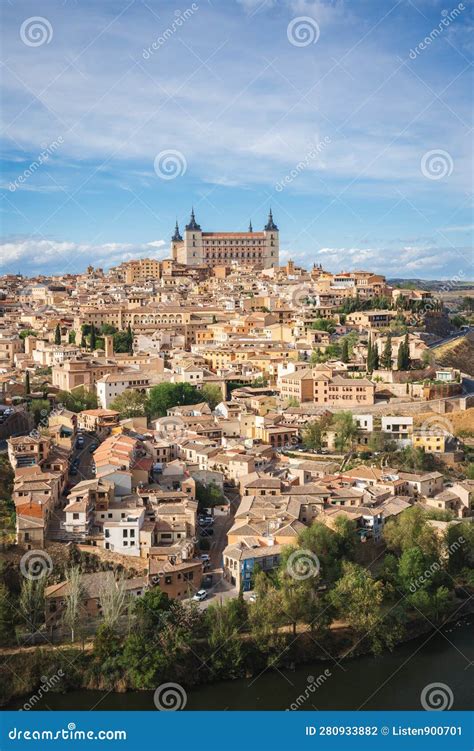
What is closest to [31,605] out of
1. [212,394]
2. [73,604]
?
[73,604]

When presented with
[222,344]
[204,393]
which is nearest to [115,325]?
[222,344]

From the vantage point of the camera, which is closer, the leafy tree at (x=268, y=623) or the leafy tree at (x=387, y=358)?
the leafy tree at (x=268, y=623)

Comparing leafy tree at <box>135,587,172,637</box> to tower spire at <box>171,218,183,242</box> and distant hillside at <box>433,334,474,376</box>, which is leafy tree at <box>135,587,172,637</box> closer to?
distant hillside at <box>433,334,474,376</box>

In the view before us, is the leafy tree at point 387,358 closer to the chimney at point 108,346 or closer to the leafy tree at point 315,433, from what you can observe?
the leafy tree at point 315,433

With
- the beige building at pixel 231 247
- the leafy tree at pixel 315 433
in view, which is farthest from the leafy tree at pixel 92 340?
the beige building at pixel 231 247

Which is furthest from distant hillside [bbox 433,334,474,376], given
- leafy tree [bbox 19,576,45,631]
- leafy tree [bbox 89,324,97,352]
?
leafy tree [bbox 19,576,45,631]
